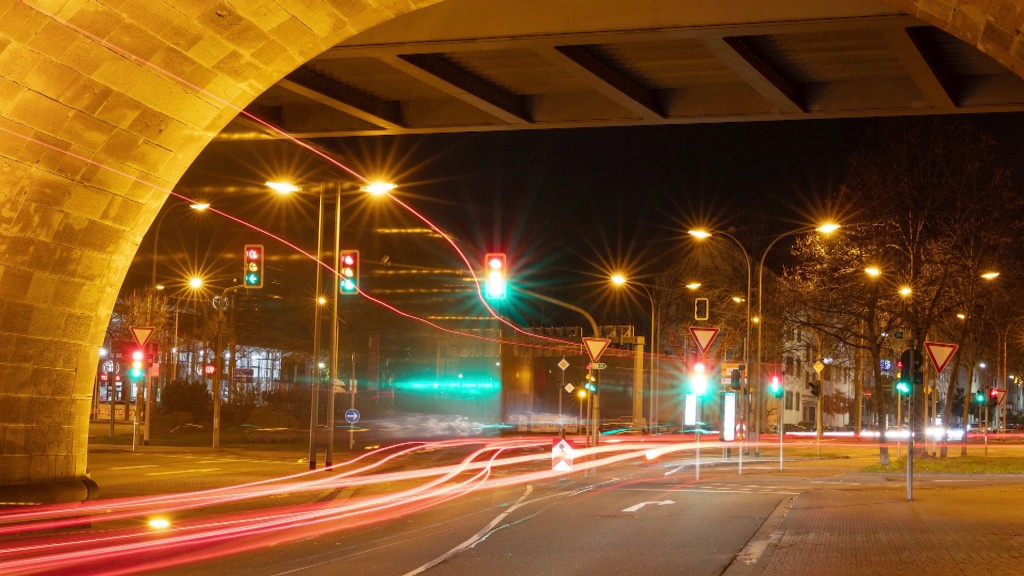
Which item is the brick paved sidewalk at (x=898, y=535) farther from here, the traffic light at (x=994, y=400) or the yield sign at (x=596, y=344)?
the traffic light at (x=994, y=400)

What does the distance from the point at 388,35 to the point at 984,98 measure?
28.7 feet

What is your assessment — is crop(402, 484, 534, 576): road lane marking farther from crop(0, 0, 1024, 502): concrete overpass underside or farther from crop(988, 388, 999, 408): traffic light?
crop(988, 388, 999, 408): traffic light

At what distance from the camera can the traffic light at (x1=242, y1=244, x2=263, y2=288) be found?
94.0ft

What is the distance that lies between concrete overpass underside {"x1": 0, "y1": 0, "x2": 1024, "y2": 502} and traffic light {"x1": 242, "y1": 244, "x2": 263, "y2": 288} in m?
10.8

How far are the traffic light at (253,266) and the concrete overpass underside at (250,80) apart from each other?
10.8 meters

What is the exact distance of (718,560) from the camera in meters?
13.5

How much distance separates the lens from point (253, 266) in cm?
2884

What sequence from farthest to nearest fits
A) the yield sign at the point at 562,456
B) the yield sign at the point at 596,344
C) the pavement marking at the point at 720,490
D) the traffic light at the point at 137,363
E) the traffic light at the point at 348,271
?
the traffic light at the point at 137,363
the yield sign at the point at 596,344
the traffic light at the point at 348,271
the yield sign at the point at 562,456
the pavement marking at the point at 720,490

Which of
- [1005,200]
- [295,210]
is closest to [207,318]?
[295,210]

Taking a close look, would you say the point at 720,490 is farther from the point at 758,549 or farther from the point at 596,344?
the point at 758,549

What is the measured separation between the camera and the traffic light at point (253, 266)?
28.6 metres

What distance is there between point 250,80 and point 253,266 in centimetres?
1480

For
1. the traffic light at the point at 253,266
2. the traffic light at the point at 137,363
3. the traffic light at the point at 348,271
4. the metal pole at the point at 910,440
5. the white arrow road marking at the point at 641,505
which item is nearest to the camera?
the white arrow road marking at the point at 641,505

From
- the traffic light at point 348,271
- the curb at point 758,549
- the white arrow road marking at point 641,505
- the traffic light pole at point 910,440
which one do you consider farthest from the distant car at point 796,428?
the curb at point 758,549
